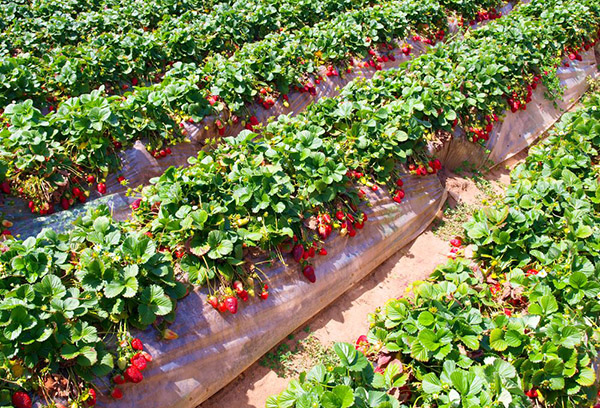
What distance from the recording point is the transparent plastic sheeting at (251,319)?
3162 millimetres

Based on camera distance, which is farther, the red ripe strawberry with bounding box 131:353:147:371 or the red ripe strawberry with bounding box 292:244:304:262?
the red ripe strawberry with bounding box 292:244:304:262

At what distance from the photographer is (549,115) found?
788 centimetres

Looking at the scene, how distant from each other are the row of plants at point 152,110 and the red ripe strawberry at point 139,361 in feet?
6.96

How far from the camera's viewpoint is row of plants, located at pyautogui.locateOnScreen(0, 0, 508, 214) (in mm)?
4367

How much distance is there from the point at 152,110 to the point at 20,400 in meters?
3.23

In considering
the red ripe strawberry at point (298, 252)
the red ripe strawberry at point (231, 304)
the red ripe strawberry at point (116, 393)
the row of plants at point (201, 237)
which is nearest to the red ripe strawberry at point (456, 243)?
the row of plants at point (201, 237)

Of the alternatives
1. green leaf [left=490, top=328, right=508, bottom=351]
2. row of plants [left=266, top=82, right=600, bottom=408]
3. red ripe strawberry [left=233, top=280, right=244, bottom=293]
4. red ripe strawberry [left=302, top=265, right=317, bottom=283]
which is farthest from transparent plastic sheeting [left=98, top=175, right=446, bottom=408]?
green leaf [left=490, top=328, right=508, bottom=351]

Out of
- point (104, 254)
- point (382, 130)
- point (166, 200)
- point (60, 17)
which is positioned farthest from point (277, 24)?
point (104, 254)

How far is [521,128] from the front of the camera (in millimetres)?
7230

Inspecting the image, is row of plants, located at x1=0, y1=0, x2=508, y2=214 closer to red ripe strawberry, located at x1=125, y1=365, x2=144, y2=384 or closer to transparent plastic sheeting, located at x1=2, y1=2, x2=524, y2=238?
transparent plastic sheeting, located at x1=2, y1=2, x2=524, y2=238

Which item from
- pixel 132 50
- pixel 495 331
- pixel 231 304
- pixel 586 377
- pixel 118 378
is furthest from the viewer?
pixel 132 50

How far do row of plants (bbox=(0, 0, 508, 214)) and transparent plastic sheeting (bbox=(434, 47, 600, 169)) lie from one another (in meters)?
2.14

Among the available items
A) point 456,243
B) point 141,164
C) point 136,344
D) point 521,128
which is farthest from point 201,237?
point 521,128

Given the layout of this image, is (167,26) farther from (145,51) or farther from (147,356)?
(147,356)
